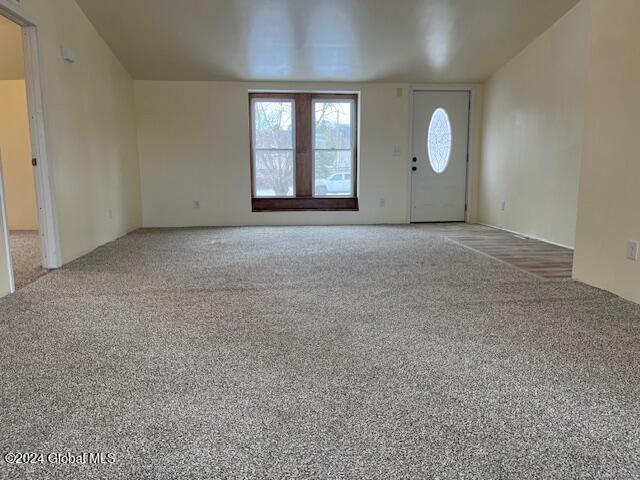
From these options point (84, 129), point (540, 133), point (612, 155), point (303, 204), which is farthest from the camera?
point (303, 204)

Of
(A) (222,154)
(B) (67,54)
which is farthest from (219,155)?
(B) (67,54)

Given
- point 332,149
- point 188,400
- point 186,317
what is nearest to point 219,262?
point 186,317

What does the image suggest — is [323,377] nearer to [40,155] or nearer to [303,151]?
[40,155]

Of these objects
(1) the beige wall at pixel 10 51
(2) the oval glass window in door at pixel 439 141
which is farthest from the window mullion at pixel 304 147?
(1) the beige wall at pixel 10 51

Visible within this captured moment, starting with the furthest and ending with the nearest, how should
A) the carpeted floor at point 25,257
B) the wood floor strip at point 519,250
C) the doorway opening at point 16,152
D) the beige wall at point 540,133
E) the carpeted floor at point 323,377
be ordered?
1. the doorway opening at point 16,152
2. the beige wall at point 540,133
3. the wood floor strip at point 519,250
4. the carpeted floor at point 25,257
5. the carpeted floor at point 323,377

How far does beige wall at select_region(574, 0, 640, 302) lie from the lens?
262 centimetres

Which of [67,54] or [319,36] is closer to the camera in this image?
[67,54]

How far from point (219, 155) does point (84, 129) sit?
2.23 meters

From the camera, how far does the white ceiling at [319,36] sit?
4.55 metres

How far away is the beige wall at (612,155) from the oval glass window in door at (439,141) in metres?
3.68

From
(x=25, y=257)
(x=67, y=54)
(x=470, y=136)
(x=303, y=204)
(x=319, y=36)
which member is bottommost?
(x=25, y=257)

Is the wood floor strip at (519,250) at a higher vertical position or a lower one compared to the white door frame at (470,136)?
lower

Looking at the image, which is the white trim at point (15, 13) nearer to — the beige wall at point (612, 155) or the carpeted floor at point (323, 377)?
the carpeted floor at point (323, 377)

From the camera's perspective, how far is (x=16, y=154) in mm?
5922
